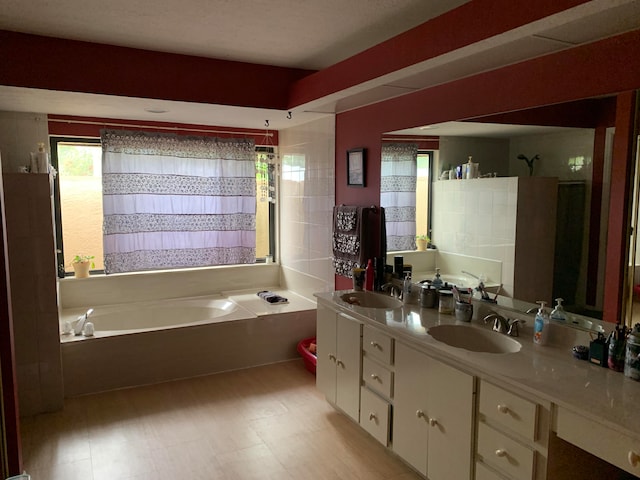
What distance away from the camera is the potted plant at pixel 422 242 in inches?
115

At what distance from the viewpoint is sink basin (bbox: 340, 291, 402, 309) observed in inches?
118

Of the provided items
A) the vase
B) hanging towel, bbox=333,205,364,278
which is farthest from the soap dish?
the vase

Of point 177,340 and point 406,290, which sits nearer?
point 406,290

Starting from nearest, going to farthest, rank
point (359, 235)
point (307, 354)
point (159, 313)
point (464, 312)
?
1. point (464, 312)
2. point (359, 235)
3. point (307, 354)
4. point (159, 313)

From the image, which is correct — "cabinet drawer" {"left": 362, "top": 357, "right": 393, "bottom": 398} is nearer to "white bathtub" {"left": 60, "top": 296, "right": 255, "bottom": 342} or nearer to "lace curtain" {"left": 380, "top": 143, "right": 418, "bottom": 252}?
"lace curtain" {"left": 380, "top": 143, "right": 418, "bottom": 252}

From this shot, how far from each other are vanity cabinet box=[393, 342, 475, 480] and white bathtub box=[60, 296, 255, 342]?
1.81m

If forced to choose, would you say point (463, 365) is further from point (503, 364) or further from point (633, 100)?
point (633, 100)

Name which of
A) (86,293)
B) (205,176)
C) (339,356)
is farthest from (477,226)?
(86,293)

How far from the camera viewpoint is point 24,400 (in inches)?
119

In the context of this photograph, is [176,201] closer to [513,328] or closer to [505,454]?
[513,328]

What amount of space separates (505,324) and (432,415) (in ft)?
1.82

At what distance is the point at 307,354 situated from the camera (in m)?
3.72

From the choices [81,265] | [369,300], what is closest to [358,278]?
[369,300]

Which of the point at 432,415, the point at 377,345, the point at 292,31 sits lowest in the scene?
the point at 432,415
